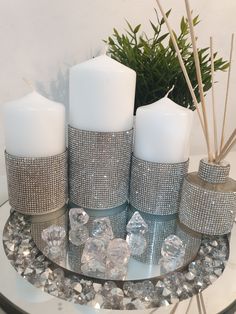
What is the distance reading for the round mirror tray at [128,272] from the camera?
1.01ft

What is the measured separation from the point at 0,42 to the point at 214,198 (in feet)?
1.46

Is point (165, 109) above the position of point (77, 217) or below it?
above

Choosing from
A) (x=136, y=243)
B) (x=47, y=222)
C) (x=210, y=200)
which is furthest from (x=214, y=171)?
(x=47, y=222)

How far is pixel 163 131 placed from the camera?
432 mm

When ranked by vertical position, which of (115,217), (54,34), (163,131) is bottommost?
(115,217)

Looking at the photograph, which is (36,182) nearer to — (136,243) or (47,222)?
(47,222)

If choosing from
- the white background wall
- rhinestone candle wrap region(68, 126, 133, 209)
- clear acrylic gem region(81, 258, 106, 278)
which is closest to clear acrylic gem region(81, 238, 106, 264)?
clear acrylic gem region(81, 258, 106, 278)

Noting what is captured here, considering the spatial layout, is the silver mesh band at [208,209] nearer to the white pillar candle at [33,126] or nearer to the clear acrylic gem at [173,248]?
the clear acrylic gem at [173,248]

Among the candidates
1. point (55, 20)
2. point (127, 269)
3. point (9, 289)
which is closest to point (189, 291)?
point (127, 269)

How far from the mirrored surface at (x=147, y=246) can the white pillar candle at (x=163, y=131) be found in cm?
10

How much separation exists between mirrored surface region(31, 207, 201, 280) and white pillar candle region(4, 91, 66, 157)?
10cm

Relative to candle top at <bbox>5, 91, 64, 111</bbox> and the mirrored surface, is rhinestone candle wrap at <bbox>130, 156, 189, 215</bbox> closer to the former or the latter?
the mirrored surface

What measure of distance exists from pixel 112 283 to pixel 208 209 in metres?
0.17

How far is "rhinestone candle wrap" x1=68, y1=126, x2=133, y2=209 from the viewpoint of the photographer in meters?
0.43
